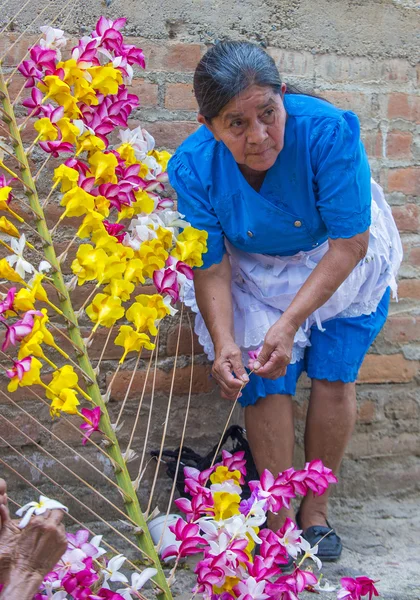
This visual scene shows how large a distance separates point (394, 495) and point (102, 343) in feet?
3.81

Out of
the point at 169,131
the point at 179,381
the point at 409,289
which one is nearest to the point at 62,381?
the point at 179,381

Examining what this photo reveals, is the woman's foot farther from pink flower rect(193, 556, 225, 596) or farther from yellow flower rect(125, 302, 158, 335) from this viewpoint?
yellow flower rect(125, 302, 158, 335)

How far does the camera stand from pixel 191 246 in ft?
7.04

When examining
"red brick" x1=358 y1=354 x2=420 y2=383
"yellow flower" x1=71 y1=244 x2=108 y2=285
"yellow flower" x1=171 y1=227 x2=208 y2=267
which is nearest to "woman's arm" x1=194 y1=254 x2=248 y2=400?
"yellow flower" x1=171 y1=227 x2=208 y2=267

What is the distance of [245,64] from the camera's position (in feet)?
6.67

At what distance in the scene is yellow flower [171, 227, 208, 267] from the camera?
2137mm

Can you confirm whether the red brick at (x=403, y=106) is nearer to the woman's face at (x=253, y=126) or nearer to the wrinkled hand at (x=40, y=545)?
the woman's face at (x=253, y=126)

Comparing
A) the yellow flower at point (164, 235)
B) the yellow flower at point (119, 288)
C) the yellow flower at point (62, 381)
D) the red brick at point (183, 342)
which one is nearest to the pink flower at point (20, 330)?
the yellow flower at point (62, 381)

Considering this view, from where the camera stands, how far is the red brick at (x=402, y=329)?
2.95m

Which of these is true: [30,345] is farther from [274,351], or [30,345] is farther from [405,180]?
[405,180]

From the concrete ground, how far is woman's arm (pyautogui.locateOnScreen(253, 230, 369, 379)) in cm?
62

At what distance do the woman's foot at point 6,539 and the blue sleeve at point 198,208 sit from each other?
1.02 meters

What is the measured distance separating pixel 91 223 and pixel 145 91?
3.05 ft

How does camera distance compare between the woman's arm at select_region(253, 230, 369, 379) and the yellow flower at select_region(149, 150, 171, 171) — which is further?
the yellow flower at select_region(149, 150, 171, 171)
